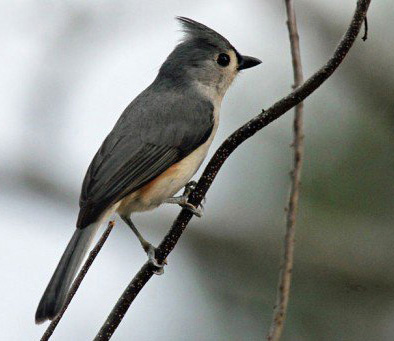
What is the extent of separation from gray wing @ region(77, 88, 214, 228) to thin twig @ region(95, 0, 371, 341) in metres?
0.84

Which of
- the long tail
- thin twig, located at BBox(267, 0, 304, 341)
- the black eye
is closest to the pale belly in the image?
the long tail

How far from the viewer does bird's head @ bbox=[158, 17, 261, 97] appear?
496 cm

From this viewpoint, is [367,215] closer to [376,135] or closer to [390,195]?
[390,195]

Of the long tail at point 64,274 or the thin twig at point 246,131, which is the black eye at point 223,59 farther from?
the thin twig at point 246,131

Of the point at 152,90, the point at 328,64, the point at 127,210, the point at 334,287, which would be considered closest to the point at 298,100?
the point at 328,64

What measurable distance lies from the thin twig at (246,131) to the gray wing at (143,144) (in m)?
0.84

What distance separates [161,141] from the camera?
171 inches

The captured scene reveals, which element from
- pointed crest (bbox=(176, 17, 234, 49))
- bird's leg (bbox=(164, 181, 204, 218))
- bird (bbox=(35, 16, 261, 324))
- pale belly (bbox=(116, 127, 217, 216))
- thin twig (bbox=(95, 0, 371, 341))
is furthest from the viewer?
pointed crest (bbox=(176, 17, 234, 49))

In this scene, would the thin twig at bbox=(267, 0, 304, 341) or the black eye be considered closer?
the thin twig at bbox=(267, 0, 304, 341)

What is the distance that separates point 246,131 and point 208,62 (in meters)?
2.32

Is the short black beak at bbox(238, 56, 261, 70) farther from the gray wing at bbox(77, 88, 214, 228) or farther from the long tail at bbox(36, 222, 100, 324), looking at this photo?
the long tail at bbox(36, 222, 100, 324)

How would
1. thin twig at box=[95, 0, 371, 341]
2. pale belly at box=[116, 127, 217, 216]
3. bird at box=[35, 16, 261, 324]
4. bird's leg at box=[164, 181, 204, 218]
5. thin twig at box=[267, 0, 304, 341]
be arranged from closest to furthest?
thin twig at box=[95, 0, 371, 341] < thin twig at box=[267, 0, 304, 341] < bird's leg at box=[164, 181, 204, 218] < bird at box=[35, 16, 261, 324] < pale belly at box=[116, 127, 217, 216]

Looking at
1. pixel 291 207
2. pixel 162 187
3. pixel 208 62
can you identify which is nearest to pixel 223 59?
pixel 208 62

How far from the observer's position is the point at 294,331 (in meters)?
5.67
